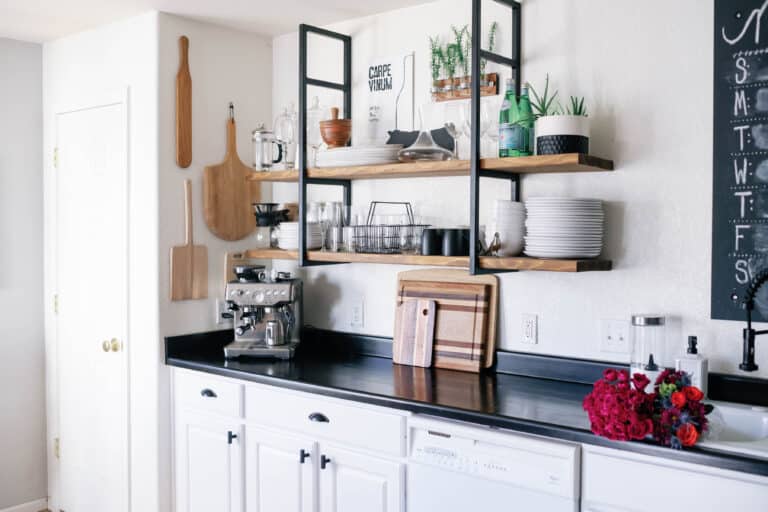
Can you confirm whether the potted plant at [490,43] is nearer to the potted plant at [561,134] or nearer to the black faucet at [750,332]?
the potted plant at [561,134]

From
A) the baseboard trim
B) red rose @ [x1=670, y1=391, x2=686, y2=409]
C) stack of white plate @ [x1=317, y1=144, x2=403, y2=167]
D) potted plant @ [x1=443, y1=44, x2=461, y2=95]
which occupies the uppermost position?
potted plant @ [x1=443, y1=44, x2=461, y2=95]

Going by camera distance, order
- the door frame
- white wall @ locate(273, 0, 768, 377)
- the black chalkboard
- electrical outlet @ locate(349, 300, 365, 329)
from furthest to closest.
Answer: the door frame → electrical outlet @ locate(349, 300, 365, 329) → white wall @ locate(273, 0, 768, 377) → the black chalkboard

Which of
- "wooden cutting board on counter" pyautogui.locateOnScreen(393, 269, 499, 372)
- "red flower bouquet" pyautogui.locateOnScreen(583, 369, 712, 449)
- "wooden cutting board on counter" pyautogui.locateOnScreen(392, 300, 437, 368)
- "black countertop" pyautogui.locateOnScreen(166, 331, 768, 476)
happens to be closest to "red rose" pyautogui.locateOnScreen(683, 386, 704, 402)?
"red flower bouquet" pyautogui.locateOnScreen(583, 369, 712, 449)

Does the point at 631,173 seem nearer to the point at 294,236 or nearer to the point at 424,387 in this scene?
the point at 424,387

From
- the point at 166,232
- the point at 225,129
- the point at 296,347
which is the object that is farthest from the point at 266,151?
the point at 296,347

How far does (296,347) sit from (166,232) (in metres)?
0.73

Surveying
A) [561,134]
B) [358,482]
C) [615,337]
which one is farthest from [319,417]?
[561,134]

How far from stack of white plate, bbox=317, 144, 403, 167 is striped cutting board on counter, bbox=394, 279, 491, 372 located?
0.52 meters

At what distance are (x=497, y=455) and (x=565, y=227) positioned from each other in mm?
766

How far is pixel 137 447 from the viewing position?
3295 millimetres

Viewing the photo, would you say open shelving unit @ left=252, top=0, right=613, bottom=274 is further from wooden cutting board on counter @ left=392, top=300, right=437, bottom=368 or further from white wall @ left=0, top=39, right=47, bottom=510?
white wall @ left=0, top=39, right=47, bottom=510

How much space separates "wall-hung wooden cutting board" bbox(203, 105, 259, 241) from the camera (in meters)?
3.36

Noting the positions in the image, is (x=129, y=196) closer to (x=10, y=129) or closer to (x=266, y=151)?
(x=266, y=151)

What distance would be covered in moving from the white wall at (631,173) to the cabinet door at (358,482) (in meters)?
0.70
